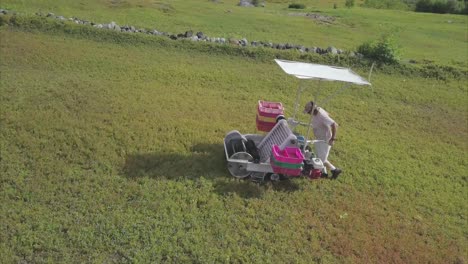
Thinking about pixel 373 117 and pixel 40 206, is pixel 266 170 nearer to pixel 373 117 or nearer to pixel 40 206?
pixel 40 206

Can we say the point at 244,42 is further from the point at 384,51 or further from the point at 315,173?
the point at 315,173

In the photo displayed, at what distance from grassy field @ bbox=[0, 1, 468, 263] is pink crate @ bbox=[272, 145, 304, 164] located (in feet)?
3.49

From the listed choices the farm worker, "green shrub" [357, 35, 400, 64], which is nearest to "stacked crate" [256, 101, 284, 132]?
the farm worker

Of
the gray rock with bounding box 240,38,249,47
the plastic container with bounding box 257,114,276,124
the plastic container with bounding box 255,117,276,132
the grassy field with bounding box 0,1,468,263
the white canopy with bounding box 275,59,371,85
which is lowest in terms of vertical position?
the grassy field with bounding box 0,1,468,263

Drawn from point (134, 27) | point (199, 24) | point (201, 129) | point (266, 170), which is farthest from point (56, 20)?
point (266, 170)

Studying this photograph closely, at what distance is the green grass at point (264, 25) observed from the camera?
880 inches

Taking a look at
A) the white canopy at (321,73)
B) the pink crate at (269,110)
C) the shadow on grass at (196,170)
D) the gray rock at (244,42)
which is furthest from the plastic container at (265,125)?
the gray rock at (244,42)

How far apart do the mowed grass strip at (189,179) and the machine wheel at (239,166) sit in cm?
27

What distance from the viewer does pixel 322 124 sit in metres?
9.62

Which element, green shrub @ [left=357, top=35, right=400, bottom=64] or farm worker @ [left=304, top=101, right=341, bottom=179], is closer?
farm worker @ [left=304, top=101, right=341, bottom=179]

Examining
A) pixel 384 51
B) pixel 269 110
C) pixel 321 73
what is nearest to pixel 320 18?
pixel 384 51

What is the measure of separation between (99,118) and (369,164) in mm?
8397

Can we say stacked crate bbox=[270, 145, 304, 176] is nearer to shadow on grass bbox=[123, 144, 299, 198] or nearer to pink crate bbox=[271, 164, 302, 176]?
pink crate bbox=[271, 164, 302, 176]

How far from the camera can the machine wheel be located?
9.38 m
